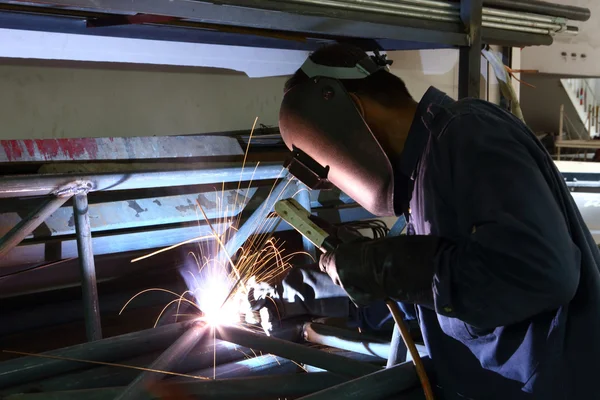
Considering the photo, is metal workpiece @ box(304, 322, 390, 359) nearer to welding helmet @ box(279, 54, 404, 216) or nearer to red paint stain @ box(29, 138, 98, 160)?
welding helmet @ box(279, 54, 404, 216)

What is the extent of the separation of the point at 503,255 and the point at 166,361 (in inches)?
40.5

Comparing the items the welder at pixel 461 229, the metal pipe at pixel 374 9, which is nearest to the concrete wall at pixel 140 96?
the metal pipe at pixel 374 9

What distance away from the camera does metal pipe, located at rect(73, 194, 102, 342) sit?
7.08ft

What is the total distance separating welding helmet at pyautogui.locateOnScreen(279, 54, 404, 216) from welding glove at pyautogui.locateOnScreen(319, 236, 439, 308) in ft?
0.57

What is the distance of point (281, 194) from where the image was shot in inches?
112

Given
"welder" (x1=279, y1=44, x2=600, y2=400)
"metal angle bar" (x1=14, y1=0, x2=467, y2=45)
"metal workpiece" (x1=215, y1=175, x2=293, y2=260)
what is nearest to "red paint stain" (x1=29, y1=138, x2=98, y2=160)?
"metal workpiece" (x1=215, y1=175, x2=293, y2=260)

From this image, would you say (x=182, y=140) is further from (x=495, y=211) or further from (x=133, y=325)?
(x=495, y=211)

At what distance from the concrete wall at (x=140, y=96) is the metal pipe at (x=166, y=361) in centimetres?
227

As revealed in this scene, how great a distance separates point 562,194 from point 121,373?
→ 1.39 m

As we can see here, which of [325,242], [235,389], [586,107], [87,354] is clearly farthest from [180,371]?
[586,107]

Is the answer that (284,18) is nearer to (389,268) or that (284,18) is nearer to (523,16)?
(389,268)

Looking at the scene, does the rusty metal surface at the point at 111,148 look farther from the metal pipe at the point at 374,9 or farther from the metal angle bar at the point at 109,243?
the metal pipe at the point at 374,9

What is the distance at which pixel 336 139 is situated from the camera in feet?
4.65

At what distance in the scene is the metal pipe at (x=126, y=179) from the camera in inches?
77.7
